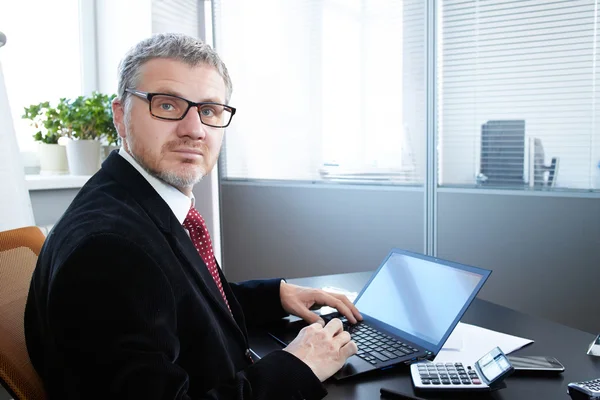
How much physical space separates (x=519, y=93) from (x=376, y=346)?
6.00ft

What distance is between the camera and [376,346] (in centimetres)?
103

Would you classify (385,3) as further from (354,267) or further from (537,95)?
(354,267)

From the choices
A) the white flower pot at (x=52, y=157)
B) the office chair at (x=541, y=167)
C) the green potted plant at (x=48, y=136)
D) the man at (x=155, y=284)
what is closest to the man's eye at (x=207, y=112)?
the man at (x=155, y=284)

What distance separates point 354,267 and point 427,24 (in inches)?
53.0

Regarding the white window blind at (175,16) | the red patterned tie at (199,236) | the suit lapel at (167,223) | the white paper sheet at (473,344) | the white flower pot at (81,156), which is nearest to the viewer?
the suit lapel at (167,223)

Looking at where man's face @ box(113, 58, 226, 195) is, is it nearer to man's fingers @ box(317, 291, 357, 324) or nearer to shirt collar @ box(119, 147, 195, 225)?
shirt collar @ box(119, 147, 195, 225)

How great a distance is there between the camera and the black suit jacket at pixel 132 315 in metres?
0.68

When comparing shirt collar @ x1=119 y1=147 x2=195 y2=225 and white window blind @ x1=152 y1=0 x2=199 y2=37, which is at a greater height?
white window blind @ x1=152 y1=0 x2=199 y2=37

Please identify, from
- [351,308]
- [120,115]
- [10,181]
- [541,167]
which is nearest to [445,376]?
[351,308]

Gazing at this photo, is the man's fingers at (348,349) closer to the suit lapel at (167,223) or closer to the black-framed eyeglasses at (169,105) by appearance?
the suit lapel at (167,223)

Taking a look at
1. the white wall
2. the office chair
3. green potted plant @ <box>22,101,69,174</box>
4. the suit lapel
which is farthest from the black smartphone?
green potted plant @ <box>22,101,69,174</box>

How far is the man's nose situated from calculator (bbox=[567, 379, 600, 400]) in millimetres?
807

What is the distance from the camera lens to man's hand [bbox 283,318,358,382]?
882 mm

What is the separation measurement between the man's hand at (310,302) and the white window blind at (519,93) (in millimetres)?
1518
